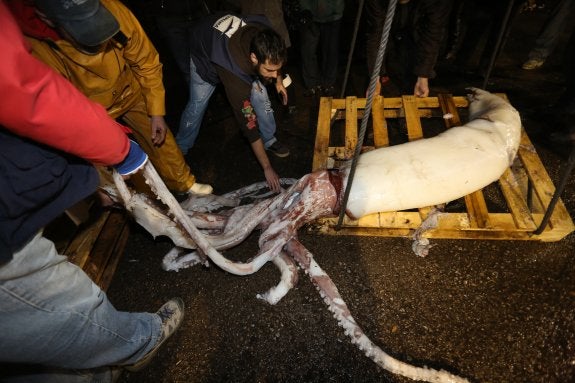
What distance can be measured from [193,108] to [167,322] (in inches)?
86.6

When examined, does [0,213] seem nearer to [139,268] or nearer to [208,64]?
[139,268]

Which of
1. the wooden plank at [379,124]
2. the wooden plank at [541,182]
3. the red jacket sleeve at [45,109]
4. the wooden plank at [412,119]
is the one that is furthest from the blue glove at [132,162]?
the wooden plank at [541,182]

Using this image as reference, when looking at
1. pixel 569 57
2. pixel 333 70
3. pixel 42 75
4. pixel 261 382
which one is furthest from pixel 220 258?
pixel 569 57

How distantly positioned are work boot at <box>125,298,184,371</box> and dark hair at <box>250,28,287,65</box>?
6.58 ft

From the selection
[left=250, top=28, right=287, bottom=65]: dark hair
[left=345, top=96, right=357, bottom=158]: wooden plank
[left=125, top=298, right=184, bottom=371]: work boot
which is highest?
[left=250, top=28, right=287, bottom=65]: dark hair

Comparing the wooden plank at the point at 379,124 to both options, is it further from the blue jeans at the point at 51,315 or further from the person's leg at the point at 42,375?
the person's leg at the point at 42,375

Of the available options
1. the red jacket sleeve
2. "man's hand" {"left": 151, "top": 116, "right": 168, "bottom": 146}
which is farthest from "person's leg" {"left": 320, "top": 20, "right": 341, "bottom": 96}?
the red jacket sleeve

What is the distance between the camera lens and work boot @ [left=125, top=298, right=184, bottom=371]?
2.15m

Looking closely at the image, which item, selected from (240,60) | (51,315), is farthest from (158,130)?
(51,315)

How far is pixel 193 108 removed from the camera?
3.47 m

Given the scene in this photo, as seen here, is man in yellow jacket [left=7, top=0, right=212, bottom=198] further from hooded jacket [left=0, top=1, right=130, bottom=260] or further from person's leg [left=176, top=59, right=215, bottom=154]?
person's leg [left=176, top=59, right=215, bottom=154]

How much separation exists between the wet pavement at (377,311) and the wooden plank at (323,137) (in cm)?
65

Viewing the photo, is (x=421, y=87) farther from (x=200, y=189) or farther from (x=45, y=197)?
(x=45, y=197)

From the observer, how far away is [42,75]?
44.9 inches
